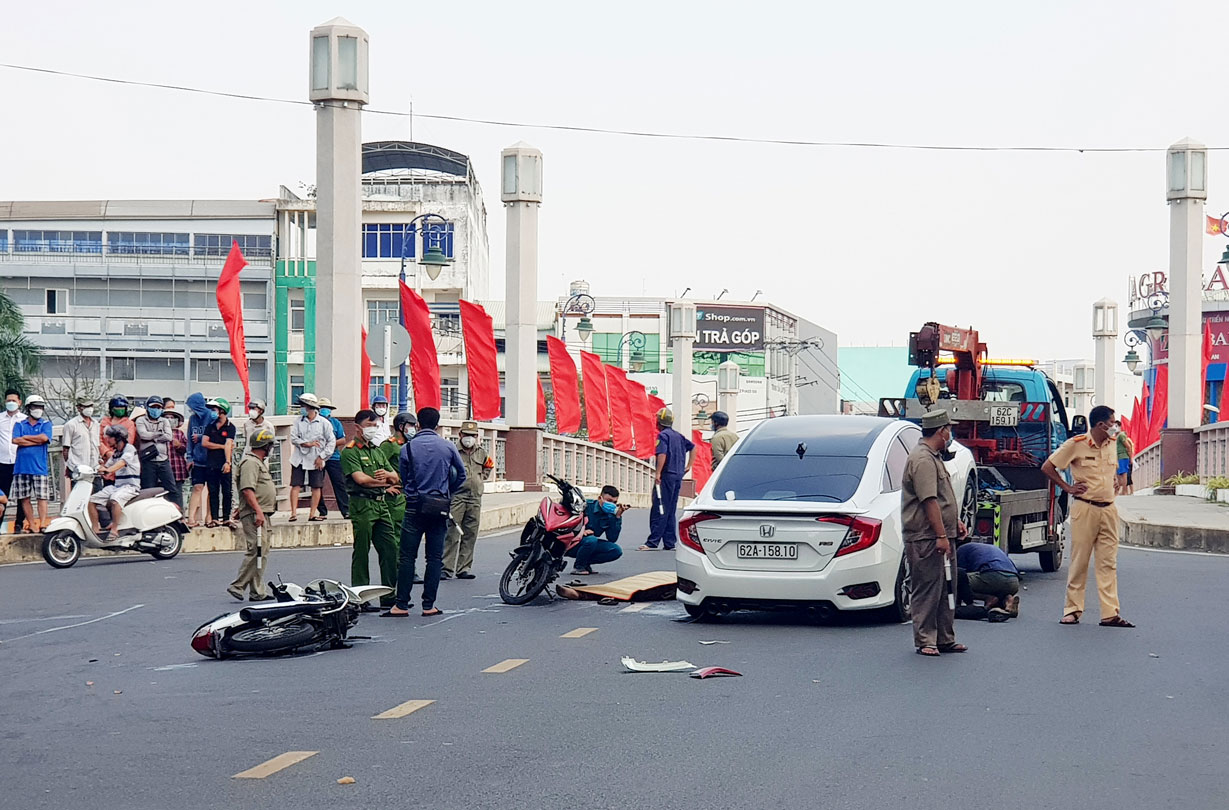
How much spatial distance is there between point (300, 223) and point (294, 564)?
52820 mm

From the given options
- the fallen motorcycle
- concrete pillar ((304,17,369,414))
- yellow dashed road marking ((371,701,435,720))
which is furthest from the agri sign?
yellow dashed road marking ((371,701,435,720))

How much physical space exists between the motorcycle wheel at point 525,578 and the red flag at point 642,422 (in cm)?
3192

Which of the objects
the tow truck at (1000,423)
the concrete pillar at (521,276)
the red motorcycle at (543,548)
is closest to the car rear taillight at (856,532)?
the red motorcycle at (543,548)

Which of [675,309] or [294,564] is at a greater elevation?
[675,309]

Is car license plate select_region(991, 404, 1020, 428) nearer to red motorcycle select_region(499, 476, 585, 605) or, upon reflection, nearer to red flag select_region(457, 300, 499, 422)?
red motorcycle select_region(499, 476, 585, 605)

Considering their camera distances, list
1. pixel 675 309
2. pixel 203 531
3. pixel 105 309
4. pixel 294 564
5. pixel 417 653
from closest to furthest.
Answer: pixel 417 653 < pixel 294 564 < pixel 203 531 < pixel 675 309 < pixel 105 309

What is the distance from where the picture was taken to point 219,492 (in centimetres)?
1955

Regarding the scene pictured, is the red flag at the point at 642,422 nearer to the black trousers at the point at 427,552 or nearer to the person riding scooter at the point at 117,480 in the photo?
the person riding scooter at the point at 117,480

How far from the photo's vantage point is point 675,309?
45.2 m

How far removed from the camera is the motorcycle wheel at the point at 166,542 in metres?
17.5

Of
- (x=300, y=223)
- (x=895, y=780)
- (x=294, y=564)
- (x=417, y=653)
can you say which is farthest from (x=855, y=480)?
(x=300, y=223)

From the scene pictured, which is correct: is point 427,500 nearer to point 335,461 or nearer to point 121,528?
point 121,528

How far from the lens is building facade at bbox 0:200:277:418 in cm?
6588

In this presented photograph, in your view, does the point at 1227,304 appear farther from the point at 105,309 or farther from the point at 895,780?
the point at 895,780
